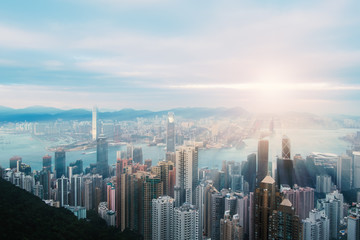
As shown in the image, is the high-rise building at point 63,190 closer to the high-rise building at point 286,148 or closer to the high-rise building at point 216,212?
the high-rise building at point 216,212

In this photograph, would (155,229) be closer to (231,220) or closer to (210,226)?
(210,226)

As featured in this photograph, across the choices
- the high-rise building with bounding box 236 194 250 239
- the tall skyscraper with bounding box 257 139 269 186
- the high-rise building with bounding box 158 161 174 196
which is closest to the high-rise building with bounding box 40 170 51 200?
the high-rise building with bounding box 158 161 174 196

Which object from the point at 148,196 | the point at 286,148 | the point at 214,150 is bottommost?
the point at 148,196

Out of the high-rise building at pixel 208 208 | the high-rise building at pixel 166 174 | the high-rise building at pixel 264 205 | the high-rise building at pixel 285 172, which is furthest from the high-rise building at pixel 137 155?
the high-rise building at pixel 264 205

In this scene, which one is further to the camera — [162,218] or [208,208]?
[208,208]

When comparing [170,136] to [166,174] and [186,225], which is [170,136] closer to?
[166,174]

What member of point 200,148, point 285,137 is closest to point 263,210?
point 285,137

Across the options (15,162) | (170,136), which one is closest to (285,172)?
(170,136)
